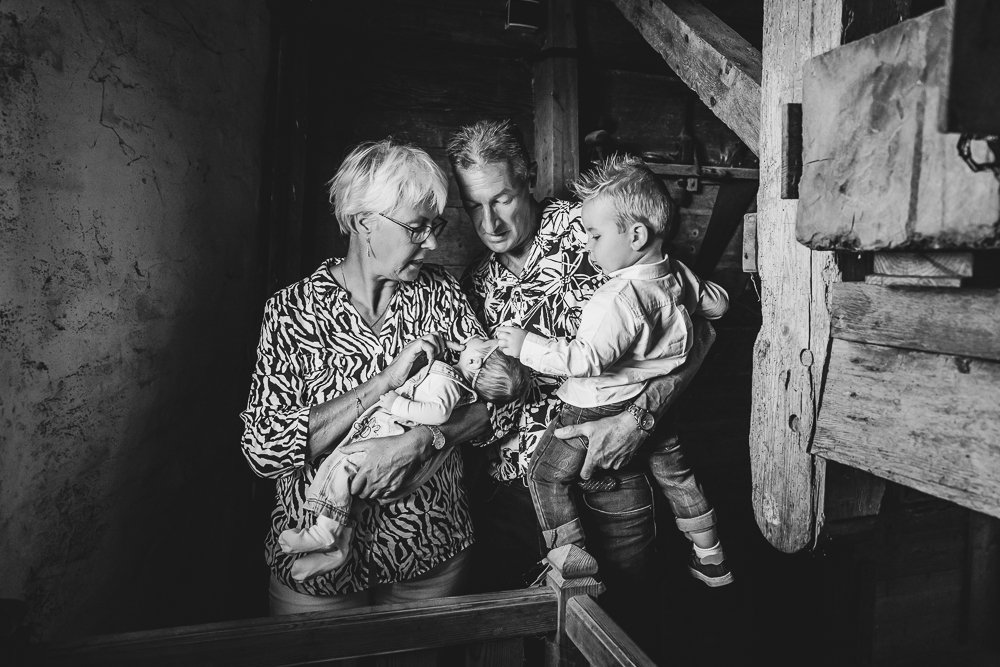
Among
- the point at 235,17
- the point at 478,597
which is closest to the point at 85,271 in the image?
the point at 235,17

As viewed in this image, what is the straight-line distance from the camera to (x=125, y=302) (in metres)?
1.97

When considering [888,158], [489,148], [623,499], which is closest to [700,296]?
[623,499]

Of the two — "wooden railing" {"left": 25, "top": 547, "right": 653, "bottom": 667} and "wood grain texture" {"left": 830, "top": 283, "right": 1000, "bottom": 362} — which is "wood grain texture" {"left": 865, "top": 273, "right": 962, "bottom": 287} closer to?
"wood grain texture" {"left": 830, "top": 283, "right": 1000, "bottom": 362}

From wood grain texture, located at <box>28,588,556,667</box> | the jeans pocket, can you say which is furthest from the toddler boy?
wood grain texture, located at <box>28,588,556,667</box>

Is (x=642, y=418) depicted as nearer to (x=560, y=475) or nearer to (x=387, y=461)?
(x=560, y=475)

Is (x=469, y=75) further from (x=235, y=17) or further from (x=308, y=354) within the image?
(x=308, y=354)

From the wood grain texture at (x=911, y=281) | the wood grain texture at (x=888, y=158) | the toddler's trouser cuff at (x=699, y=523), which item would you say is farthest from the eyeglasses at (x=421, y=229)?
the toddler's trouser cuff at (x=699, y=523)

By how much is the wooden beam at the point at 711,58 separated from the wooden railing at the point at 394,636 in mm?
1347

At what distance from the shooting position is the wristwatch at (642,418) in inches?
83.6

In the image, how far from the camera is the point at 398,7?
2750 millimetres

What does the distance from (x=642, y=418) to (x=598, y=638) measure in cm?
73

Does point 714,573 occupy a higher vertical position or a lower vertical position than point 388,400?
lower

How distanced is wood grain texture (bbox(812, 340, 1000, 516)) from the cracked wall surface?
6.22ft

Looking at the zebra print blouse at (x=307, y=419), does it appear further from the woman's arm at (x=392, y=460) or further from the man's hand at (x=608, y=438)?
the man's hand at (x=608, y=438)
